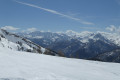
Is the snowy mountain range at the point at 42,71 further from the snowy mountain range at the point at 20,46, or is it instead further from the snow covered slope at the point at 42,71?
the snowy mountain range at the point at 20,46

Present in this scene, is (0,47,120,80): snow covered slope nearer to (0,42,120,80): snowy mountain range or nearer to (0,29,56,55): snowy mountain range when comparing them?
(0,42,120,80): snowy mountain range

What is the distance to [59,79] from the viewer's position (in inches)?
265

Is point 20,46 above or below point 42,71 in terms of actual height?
above

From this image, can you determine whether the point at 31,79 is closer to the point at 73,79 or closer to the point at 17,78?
the point at 17,78

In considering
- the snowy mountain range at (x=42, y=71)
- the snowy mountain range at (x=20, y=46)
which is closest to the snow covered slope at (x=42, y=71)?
the snowy mountain range at (x=42, y=71)

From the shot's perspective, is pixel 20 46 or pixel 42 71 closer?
pixel 42 71

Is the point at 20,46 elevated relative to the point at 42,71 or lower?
elevated

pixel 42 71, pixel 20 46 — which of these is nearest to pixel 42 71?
pixel 42 71

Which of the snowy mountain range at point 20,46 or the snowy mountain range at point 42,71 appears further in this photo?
the snowy mountain range at point 20,46

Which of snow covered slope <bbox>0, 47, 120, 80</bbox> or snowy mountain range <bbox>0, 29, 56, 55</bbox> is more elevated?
snowy mountain range <bbox>0, 29, 56, 55</bbox>

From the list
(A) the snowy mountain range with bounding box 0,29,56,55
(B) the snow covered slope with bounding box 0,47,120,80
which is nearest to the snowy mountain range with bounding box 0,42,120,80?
(B) the snow covered slope with bounding box 0,47,120,80

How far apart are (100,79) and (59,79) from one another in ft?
8.83

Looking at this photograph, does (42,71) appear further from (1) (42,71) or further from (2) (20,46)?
(2) (20,46)

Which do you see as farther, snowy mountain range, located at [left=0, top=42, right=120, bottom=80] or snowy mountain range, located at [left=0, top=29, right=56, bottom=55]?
snowy mountain range, located at [left=0, top=29, right=56, bottom=55]
